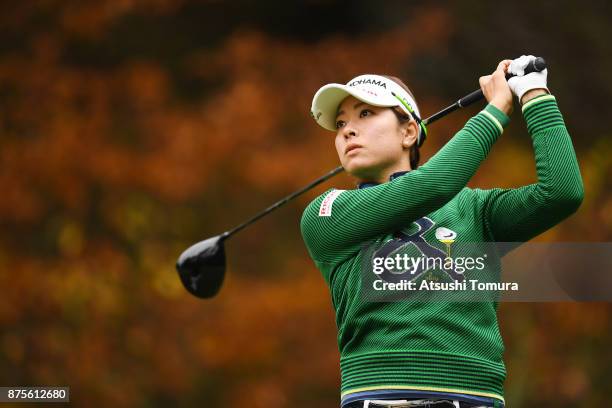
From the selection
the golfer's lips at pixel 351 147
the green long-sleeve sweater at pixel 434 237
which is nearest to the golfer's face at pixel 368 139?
the golfer's lips at pixel 351 147

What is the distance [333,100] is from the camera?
3482mm

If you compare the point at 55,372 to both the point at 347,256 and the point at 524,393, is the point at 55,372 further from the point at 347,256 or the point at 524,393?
the point at 347,256

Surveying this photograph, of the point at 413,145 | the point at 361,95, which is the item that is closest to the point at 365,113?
the point at 361,95

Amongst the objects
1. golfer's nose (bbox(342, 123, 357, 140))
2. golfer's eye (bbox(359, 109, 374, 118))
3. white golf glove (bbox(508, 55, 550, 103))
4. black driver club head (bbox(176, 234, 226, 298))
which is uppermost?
black driver club head (bbox(176, 234, 226, 298))

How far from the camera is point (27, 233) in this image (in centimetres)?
855

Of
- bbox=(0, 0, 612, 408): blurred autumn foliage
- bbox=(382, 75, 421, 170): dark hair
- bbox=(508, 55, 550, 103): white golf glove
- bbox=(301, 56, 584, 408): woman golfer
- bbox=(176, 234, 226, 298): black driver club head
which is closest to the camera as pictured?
bbox=(301, 56, 584, 408): woman golfer

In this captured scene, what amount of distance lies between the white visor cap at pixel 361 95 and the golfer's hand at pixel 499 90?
315 mm

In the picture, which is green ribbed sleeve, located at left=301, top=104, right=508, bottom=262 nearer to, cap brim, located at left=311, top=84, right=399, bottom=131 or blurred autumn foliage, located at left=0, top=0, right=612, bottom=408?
cap brim, located at left=311, top=84, right=399, bottom=131

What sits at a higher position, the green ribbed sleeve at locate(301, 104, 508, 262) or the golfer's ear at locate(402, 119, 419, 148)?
the golfer's ear at locate(402, 119, 419, 148)

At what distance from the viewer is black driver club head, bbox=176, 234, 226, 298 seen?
173 inches

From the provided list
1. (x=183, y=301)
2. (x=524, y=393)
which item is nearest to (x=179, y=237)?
(x=183, y=301)

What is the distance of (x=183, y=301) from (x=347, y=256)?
5.24 m

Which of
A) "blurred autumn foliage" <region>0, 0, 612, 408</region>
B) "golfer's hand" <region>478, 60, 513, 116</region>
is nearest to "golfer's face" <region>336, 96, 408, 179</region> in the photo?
"golfer's hand" <region>478, 60, 513, 116</region>

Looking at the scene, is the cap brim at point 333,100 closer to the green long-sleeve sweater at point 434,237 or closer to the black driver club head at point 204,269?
the green long-sleeve sweater at point 434,237
